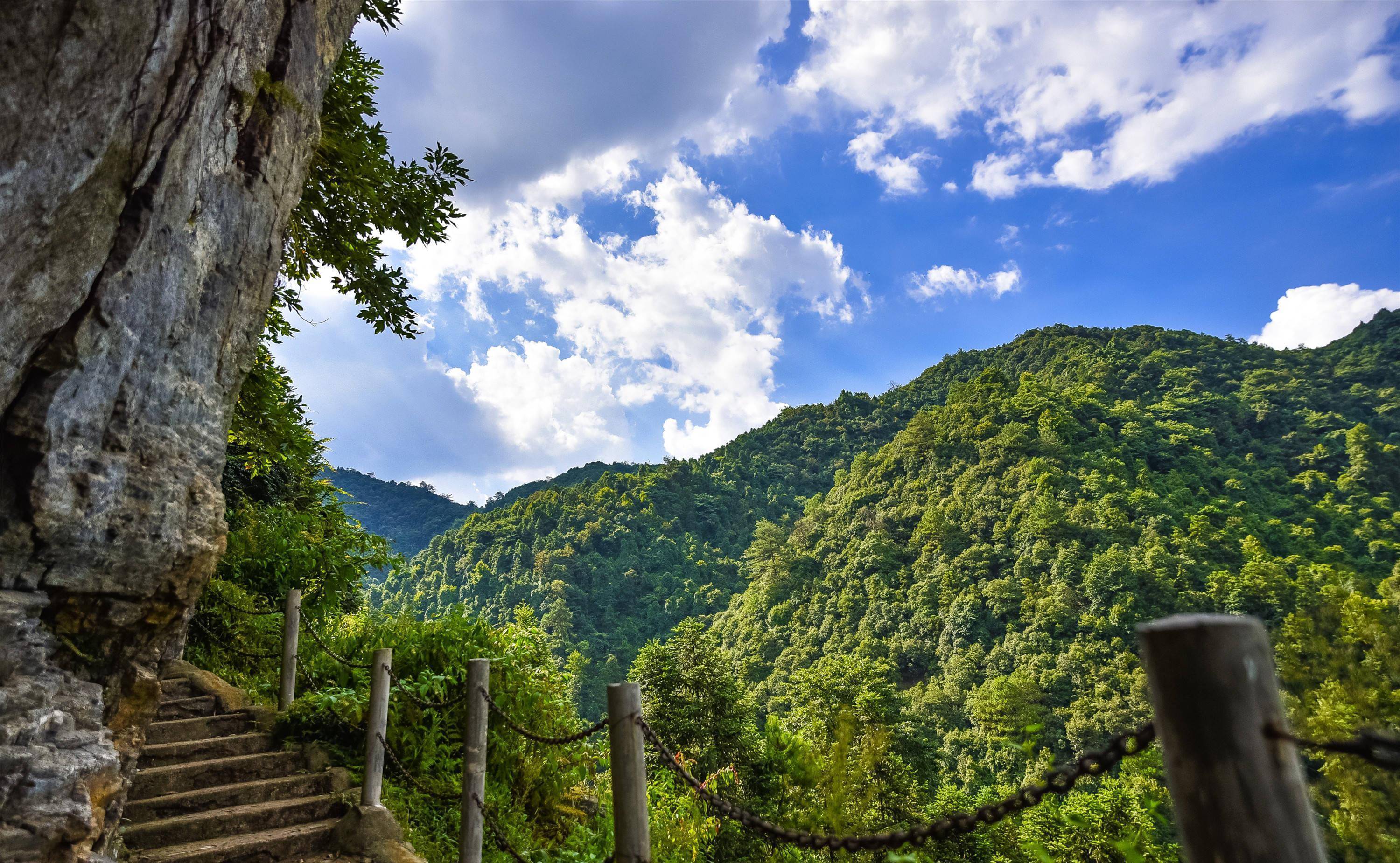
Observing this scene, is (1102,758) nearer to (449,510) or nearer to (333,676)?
(333,676)

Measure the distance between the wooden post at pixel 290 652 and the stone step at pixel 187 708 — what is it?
0.57m

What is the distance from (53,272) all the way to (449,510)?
105 metres

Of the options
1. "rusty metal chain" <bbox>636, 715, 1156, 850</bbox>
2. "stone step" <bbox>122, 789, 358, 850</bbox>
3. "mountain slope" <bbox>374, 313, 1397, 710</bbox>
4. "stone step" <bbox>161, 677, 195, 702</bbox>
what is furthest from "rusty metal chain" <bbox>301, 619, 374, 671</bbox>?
"mountain slope" <bbox>374, 313, 1397, 710</bbox>

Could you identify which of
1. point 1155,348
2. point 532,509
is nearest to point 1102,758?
→ point 532,509

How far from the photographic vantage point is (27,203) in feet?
9.71

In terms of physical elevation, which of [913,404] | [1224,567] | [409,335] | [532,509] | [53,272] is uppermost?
[913,404]

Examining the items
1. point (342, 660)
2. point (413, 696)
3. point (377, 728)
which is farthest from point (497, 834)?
point (342, 660)

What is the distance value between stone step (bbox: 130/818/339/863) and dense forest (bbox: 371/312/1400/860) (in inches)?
139

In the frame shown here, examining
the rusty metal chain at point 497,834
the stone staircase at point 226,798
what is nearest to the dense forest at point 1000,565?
the stone staircase at point 226,798

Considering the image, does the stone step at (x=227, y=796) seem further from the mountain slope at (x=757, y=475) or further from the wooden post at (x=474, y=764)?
the mountain slope at (x=757, y=475)

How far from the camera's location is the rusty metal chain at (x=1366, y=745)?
1.19 m

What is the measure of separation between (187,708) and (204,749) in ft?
3.23

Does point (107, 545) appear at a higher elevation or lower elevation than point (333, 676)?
higher

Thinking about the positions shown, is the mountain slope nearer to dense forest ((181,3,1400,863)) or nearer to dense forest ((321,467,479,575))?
dense forest ((181,3,1400,863))
